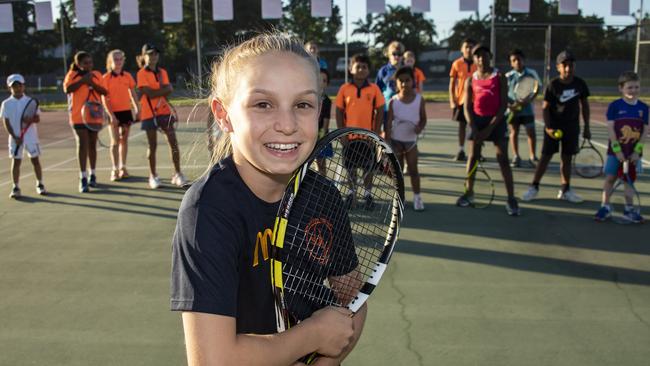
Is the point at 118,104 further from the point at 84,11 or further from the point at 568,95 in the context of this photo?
the point at 84,11

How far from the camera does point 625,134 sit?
6.27 m

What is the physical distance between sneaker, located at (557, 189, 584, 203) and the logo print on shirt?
3.50 ft

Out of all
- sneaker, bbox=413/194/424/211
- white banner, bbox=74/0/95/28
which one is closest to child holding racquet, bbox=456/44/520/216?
sneaker, bbox=413/194/424/211

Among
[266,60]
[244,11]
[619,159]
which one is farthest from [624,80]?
[244,11]

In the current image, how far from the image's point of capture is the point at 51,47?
172ft

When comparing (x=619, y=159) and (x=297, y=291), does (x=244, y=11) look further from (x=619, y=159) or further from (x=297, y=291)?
(x=297, y=291)

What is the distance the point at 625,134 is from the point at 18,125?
7.08 metres

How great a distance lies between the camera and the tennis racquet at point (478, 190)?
6.82m

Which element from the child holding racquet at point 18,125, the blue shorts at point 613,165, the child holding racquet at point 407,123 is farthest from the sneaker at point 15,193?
the blue shorts at point 613,165

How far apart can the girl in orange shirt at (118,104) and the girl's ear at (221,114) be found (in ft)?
24.6

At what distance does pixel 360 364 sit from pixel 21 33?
54.0 m

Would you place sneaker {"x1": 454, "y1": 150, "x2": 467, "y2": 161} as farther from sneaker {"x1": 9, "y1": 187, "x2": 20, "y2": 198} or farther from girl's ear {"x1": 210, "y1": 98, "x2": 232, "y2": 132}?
girl's ear {"x1": 210, "y1": 98, "x2": 232, "y2": 132}

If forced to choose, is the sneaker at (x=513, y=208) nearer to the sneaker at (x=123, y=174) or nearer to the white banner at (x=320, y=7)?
the sneaker at (x=123, y=174)

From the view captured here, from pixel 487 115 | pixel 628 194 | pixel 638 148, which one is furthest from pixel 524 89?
pixel 628 194
